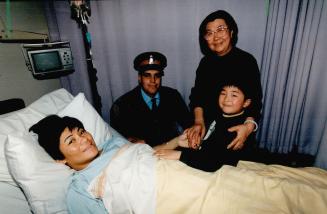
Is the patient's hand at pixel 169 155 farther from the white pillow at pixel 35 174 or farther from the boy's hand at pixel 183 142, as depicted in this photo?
the white pillow at pixel 35 174

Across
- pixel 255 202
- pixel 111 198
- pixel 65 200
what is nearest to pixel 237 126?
pixel 255 202

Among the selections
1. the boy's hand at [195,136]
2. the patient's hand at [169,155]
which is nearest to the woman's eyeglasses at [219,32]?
the boy's hand at [195,136]

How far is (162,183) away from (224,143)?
51 centimetres

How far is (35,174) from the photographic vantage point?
136 centimetres

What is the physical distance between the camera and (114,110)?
2.41 metres

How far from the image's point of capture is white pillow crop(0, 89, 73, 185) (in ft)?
4.66

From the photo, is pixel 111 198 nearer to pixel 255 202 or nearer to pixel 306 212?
pixel 255 202

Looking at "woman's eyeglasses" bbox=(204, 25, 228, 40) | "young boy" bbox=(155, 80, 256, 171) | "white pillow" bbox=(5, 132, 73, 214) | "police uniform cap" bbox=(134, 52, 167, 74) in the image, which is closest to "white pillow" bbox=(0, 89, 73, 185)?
"white pillow" bbox=(5, 132, 73, 214)

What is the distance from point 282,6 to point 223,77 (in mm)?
976

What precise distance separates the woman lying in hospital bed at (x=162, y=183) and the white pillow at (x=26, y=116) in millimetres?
144

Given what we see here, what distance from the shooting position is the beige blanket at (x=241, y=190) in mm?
1166

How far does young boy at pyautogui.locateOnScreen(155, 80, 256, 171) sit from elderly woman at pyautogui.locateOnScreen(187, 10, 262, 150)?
0.12 metres

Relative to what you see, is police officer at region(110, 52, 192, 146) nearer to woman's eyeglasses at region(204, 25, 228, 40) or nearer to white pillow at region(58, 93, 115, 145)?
white pillow at region(58, 93, 115, 145)

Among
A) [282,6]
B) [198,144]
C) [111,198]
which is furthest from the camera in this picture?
[282,6]
